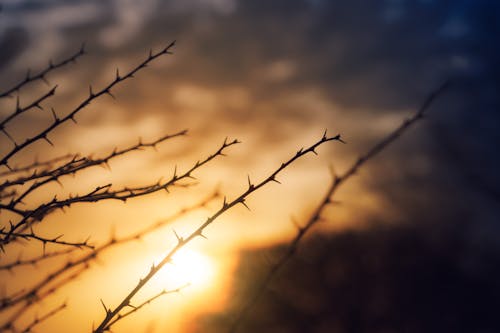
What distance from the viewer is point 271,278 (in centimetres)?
161

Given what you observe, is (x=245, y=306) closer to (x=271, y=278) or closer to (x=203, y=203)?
(x=271, y=278)

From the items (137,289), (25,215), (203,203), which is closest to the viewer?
(137,289)

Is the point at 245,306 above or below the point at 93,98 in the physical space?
below

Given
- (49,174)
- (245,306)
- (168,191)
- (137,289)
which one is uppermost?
(49,174)

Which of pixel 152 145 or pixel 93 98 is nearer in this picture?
pixel 93 98

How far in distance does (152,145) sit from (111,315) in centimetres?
127

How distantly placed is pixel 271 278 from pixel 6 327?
6.39 ft

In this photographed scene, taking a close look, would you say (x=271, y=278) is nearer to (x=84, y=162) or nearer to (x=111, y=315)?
(x=111, y=315)

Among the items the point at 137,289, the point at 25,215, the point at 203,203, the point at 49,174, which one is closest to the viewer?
the point at 137,289

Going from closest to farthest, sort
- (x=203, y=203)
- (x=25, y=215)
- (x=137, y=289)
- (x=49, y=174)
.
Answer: (x=137, y=289) → (x=25, y=215) → (x=49, y=174) → (x=203, y=203)

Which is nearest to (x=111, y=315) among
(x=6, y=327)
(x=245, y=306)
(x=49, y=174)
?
(x=245, y=306)

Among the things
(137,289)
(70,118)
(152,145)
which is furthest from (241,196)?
(152,145)

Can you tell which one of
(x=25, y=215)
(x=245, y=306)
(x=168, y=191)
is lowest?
(x=245, y=306)

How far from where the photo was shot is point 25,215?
78.0 inches
